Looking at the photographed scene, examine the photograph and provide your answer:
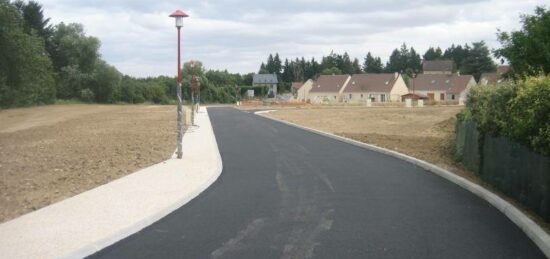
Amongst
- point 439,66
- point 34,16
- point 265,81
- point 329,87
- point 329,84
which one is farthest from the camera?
point 265,81

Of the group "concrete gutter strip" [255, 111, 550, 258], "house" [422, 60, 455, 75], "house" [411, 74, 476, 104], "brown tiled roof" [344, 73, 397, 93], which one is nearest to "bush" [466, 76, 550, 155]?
"concrete gutter strip" [255, 111, 550, 258]

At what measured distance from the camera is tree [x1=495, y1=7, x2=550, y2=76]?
16.5 meters

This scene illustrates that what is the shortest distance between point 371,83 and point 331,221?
10859cm

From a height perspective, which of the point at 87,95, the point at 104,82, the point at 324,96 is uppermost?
the point at 104,82

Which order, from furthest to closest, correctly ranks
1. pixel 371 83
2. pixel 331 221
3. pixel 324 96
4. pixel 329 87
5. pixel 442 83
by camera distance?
pixel 329 87
pixel 324 96
pixel 371 83
pixel 442 83
pixel 331 221

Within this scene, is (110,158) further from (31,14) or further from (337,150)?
(31,14)

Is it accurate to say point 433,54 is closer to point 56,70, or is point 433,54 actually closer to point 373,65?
point 373,65

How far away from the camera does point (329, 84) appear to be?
120312 mm

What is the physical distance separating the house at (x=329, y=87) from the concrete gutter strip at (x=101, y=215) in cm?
10480

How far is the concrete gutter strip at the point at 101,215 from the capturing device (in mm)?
6504

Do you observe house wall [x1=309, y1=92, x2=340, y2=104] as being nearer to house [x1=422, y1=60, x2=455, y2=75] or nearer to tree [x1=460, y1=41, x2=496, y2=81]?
tree [x1=460, y1=41, x2=496, y2=81]

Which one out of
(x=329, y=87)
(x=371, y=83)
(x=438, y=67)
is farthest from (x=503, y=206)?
(x=438, y=67)

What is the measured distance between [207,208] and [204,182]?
237 centimetres

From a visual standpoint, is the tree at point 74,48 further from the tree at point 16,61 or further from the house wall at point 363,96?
the house wall at point 363,96
